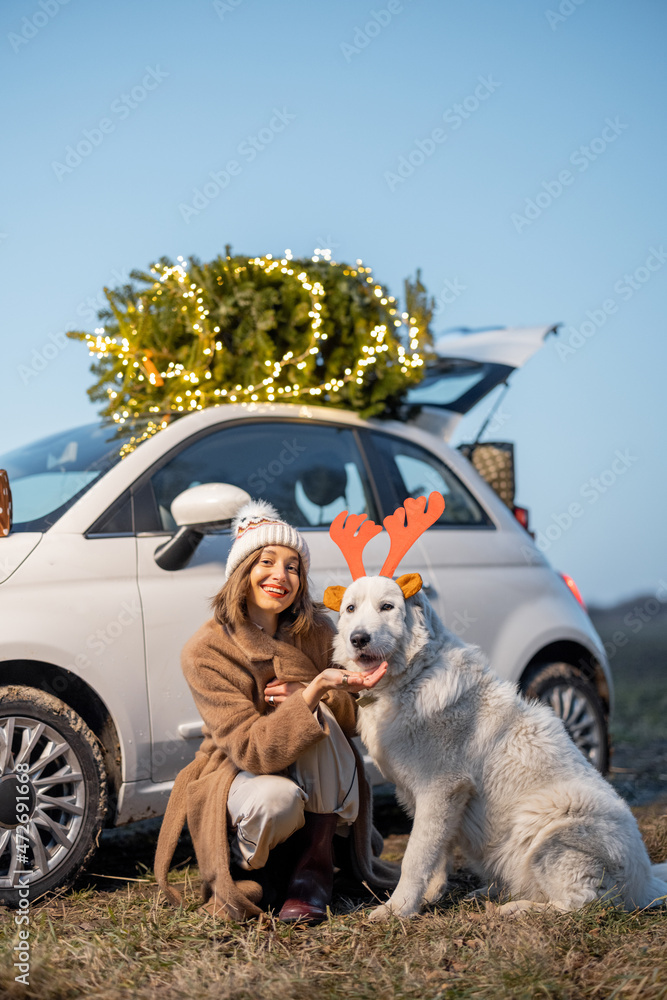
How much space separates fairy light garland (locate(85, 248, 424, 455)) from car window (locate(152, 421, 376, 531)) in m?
0.25

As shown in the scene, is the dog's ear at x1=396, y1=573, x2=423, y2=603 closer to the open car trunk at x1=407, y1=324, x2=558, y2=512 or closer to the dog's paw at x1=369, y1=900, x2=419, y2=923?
the dog's paw at x1=369, y1=900, x2=419, y2=923

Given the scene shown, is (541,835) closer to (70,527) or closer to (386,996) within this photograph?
(386,996)

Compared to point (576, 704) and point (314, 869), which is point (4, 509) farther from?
point (576, 704)

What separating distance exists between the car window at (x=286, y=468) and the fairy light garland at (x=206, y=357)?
0.25 metres

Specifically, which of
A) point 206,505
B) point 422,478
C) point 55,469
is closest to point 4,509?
point 55,469

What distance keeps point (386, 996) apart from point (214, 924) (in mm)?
784

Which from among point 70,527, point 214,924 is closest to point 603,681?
point 214,924

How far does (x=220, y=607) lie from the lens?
9.89ft

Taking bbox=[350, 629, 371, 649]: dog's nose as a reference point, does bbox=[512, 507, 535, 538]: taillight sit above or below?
above

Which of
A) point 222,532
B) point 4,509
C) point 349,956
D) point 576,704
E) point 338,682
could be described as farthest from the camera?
point 576,704

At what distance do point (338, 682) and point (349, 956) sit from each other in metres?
0.82

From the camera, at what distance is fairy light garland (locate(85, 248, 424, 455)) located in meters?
4.29

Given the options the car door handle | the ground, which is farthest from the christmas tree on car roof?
the ground

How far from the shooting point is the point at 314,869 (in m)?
2.94
